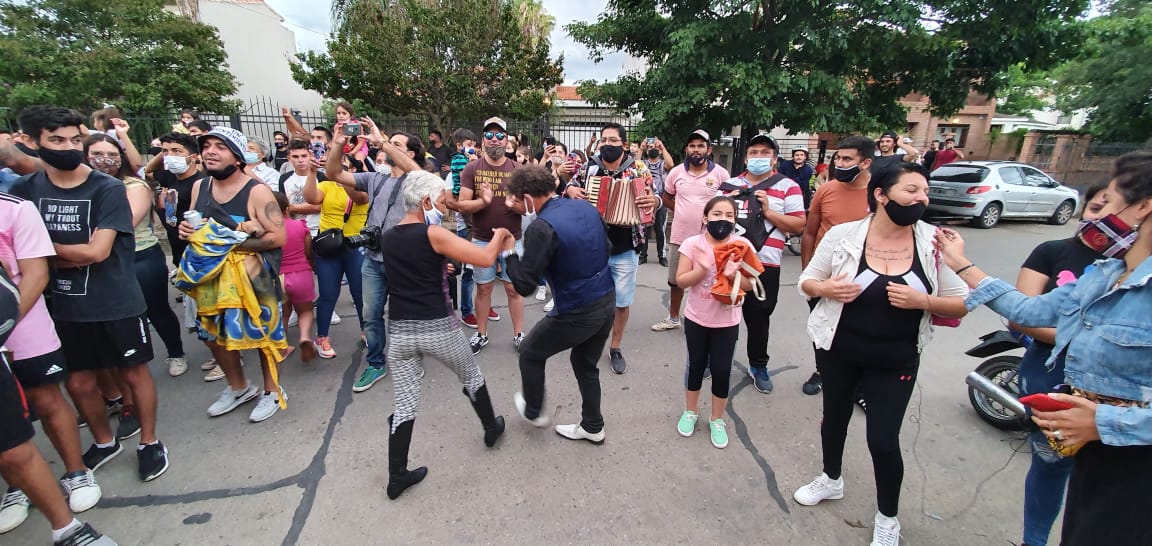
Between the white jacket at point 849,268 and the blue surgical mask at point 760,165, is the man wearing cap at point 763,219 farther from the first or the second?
the white jacket at point 849,268

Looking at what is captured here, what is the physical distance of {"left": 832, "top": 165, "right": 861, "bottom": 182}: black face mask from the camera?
3434mm

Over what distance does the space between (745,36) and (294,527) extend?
32.5ft

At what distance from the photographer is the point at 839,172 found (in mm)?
3498

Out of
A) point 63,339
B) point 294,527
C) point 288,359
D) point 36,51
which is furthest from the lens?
point 36,51

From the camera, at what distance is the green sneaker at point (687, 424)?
10.9ft

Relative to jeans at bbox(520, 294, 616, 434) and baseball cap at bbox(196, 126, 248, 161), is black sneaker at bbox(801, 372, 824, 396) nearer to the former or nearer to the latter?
jeans at bbox(520, 294, 616, 434)

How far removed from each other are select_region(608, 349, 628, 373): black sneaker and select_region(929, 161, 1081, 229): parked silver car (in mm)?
10357

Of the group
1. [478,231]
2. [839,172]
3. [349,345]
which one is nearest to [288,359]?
[349,345]

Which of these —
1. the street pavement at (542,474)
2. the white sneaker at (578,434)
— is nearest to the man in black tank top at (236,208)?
the street pavement at (542,474)

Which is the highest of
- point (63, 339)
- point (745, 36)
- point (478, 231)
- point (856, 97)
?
point (745, 36)

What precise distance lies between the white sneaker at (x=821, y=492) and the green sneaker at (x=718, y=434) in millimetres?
565

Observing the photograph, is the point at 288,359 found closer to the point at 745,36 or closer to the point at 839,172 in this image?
the point at 839,172

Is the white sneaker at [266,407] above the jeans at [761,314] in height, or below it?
below

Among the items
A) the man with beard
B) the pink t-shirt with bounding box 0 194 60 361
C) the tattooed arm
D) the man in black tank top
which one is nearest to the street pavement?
the man in black tank top
